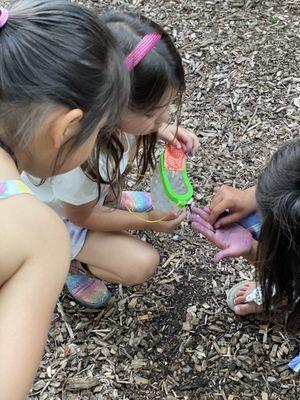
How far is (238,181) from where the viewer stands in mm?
2533

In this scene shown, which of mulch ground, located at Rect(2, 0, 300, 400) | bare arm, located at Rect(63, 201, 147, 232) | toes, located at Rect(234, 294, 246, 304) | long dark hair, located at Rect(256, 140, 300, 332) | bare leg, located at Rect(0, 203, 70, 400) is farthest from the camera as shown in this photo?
toes, located at Rect(234, 294, 246, 304)

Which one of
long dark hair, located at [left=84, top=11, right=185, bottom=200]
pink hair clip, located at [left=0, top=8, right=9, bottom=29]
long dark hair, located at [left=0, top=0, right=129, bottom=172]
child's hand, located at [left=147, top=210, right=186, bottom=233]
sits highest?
pink hair clip, located at [left=0, top=8, right=9, bottom=29]

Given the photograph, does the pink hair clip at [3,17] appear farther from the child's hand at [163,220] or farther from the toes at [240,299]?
the toes at [240,299]

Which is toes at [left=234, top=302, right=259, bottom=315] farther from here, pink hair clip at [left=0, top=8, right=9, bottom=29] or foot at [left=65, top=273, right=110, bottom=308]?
pink hair clip at [left=0, top=8, right=9, bottom=29]

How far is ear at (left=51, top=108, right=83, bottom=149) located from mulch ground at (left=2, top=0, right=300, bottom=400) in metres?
0.99

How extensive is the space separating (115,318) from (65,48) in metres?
1.16

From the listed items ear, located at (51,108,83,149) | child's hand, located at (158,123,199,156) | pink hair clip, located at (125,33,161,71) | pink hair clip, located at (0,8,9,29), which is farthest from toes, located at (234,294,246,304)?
pink hair clip, located at (0,8,9,29)

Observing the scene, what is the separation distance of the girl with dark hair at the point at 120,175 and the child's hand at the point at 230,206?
125mm

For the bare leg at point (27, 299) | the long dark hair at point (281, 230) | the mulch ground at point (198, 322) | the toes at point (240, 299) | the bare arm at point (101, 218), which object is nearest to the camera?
the bare leg at point (27, 299)

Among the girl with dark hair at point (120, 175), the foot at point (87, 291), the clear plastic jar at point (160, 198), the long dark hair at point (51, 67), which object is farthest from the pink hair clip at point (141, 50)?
the foot at point (87, 291)

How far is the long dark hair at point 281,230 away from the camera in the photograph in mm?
1560

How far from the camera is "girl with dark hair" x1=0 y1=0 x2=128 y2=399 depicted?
1.18m

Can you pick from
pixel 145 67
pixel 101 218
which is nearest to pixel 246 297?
pixel 101 218

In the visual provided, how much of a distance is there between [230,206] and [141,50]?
0.65 meters
